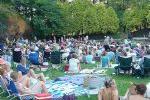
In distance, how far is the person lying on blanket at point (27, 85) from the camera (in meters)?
15.7

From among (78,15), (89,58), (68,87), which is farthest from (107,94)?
(78,15)

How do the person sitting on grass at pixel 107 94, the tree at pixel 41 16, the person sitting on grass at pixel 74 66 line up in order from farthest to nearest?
1. the tree at pixel 41 16
2. the person sitting on grass at pixel 74 66
3. the person sitting on grass at pixel 107 94

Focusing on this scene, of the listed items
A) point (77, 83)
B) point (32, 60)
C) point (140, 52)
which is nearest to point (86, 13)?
point (140, 52)

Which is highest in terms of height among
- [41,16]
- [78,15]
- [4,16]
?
[78,15]

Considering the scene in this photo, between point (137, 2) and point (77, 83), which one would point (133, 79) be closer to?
point (77, 83)

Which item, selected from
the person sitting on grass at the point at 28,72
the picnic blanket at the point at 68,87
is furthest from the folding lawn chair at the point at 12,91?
the person sitting on grass at the point at 28,72

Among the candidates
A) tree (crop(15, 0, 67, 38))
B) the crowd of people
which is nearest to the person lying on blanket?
the crowd of people

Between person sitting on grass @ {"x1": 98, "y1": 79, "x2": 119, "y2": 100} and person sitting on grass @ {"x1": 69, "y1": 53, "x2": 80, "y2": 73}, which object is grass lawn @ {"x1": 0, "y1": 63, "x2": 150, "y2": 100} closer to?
person sitting on grass @ {"x1": 69, "y1": 53, "x2": 80, "y2": 73}

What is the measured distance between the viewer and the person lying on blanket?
51.4 ft

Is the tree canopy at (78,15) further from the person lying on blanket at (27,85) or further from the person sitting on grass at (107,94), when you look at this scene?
the person sitting on grass at (107,94)

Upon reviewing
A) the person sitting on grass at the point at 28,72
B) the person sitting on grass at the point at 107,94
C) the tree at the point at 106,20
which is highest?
the tree at the point at 106,20

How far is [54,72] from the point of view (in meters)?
23.0

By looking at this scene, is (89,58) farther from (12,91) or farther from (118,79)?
(12,91)

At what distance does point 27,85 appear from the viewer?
16156 mm
